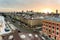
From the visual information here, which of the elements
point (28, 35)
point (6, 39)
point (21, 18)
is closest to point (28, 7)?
point (21, 18)

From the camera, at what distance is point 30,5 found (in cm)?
198

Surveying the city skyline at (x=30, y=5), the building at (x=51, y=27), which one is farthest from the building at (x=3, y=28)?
the building at (x=51, y=27)

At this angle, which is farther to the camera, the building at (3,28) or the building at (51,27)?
the building at (3,28)

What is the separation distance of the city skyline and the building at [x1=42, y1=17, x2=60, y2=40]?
0.69 ft

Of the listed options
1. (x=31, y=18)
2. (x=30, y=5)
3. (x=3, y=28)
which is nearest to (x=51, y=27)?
(x=31, y=18)

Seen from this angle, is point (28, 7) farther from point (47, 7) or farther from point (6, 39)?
point (6, 39)

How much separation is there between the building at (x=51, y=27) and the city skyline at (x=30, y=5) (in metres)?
0.21

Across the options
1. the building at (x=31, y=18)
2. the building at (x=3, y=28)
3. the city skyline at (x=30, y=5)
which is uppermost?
the city skyline at (x=30, y=5)

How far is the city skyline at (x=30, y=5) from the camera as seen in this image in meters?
1.97

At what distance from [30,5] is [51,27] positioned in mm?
543

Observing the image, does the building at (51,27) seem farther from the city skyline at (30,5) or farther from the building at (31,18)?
the city skyline at (30,5)

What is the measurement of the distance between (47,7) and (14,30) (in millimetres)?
722

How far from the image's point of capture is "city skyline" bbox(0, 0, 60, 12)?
1970 mm

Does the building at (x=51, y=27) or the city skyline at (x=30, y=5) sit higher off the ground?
the city skyline at (x=30, y=5)
